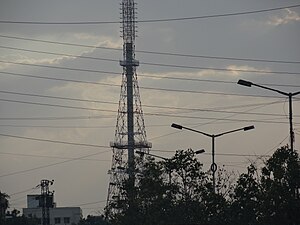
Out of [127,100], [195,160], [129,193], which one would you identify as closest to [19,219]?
[127,100]

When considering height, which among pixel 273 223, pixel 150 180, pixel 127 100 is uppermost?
pixel 127 100

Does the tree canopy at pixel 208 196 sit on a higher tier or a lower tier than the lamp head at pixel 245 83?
lower

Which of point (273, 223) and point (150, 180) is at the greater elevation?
point (150, 180)

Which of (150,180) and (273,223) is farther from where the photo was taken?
(150,180)

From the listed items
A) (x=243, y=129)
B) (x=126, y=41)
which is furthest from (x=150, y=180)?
(x=126, y=41)

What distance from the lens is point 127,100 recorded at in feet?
502

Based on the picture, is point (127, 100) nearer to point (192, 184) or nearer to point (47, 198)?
point (47, 198)

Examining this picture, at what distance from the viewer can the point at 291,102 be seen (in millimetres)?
52781

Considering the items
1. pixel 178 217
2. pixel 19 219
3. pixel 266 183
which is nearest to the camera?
pixel 266 183

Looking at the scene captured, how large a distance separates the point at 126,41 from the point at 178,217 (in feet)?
283

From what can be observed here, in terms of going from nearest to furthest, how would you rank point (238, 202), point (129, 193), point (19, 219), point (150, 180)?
point (238, 202) < point (150, 180) < point (129, 193) < point (19, 219)

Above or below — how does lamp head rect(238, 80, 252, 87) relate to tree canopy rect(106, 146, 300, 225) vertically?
above

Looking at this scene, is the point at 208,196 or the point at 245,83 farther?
the point at 208,196

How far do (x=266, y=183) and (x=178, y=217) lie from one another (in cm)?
1233
